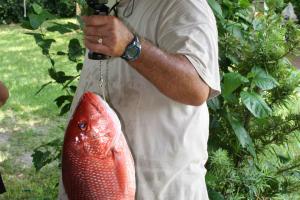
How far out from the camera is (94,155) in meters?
1.53

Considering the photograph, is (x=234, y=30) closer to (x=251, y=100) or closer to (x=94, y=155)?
(x=251, y=100)

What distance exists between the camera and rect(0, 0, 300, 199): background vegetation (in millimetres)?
2873

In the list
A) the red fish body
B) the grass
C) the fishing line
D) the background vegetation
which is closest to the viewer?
the red fish body

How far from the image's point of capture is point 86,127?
1.55 m

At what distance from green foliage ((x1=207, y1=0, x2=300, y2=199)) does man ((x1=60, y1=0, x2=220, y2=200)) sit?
1.02 metres

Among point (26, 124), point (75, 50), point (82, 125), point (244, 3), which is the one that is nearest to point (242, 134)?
point (244, 3)

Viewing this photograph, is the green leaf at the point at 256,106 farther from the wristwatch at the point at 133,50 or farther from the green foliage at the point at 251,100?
the wristwatch at the point at 133,50

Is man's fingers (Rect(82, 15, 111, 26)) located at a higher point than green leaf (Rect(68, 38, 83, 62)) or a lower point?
higher

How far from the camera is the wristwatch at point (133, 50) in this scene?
4.75ft

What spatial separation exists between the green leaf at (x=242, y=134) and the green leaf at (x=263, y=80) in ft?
0.88

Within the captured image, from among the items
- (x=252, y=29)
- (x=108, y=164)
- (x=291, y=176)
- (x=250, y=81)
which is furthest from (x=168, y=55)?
(x=291, y=176)

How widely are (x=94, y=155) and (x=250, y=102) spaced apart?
146cm

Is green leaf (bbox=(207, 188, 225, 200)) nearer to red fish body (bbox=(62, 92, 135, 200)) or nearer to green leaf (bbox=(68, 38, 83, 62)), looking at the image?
green leaf (bbox=(68, 38, 83, 62))

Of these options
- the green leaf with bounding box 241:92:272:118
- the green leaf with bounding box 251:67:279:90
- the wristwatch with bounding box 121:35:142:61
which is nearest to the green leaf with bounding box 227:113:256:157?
the green leaf with bounding box 241:92:272:118
